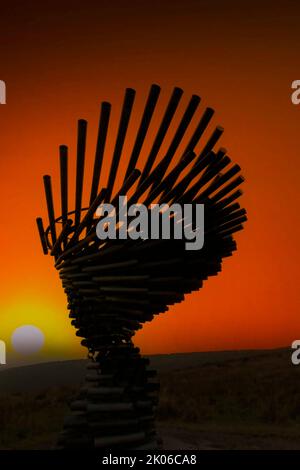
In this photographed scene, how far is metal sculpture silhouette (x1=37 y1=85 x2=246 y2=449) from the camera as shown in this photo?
26.0ft

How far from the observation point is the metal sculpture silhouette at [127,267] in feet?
26.0

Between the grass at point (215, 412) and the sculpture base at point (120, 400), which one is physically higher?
the sculpture base at point (120, 400)

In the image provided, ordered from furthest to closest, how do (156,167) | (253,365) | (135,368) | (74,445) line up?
(253,365), (74,445), (135,368), (156,167)

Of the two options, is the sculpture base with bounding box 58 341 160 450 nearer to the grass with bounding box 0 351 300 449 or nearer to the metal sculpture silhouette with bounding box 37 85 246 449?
the metal sculpture silhouette with bounding box 37 85 246 449

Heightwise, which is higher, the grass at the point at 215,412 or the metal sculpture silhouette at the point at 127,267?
the metal sculpture silhouette at the point at 127,267

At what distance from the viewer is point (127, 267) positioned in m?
8.20

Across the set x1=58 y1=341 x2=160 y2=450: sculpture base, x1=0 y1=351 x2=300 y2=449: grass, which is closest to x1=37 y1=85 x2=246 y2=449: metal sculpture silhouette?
x1=58 y1=341 x2=160 y2=450: sculpture base

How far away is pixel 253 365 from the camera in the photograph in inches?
1308

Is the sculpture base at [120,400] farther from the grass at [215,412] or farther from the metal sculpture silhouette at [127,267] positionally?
the grass at [215,412]

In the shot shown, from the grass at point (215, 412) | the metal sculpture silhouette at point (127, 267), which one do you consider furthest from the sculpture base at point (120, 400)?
the grass at point (215, 412)

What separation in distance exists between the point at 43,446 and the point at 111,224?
5.58m

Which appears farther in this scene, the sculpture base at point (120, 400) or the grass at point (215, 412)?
the grass at point (215, 412)
